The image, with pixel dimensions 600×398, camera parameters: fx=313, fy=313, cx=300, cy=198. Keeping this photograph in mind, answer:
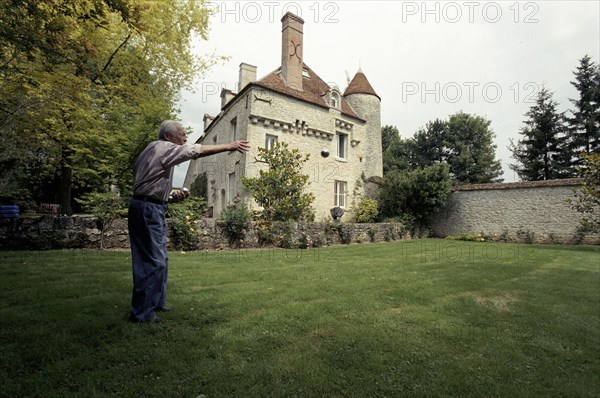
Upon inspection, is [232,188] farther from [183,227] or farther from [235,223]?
[183,227]

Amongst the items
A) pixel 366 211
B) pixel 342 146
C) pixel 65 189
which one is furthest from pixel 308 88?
pixel 65 189

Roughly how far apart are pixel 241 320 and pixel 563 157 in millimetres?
35658

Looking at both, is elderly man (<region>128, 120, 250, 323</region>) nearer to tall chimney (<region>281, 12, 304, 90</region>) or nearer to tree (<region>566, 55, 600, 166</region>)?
tall chimney (<region>281, 12, 304, 90</region>)

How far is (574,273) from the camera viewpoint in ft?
27.7

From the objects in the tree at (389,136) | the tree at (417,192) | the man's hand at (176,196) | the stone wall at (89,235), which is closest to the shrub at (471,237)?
the tree at (417,192)

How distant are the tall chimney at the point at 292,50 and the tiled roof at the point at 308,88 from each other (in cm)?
48

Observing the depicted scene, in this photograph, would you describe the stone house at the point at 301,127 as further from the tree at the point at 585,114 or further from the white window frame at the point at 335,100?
the tree at the point at 585,114

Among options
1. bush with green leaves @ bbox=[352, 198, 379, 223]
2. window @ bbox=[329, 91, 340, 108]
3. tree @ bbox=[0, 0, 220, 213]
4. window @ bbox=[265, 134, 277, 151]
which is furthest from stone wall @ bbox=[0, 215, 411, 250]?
window @ bbox=[329, 91, 340, 108]

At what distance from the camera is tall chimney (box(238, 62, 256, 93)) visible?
19.1 metres

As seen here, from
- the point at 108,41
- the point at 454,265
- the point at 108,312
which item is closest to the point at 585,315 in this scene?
the point at 454,265

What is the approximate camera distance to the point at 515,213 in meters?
19.2

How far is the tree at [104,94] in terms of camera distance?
8.11m

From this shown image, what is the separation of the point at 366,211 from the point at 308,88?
9.06 meters

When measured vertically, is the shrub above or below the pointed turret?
below
